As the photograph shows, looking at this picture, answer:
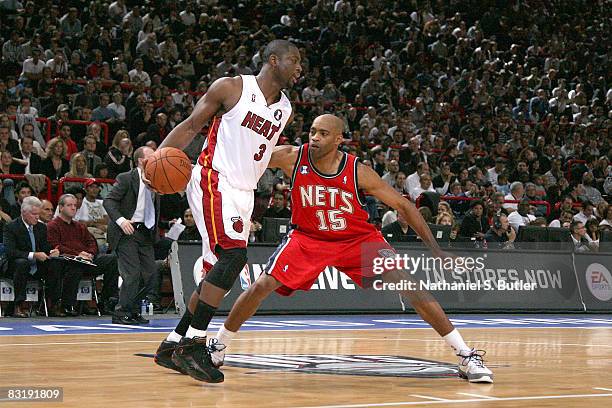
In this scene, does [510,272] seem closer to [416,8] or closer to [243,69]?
[243,69]

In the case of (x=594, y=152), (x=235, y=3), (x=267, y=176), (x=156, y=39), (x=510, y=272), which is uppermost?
(x=235, y=3)

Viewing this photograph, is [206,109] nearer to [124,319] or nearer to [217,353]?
[217,353]

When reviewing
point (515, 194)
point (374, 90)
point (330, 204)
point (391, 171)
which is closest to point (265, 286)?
point (330, 204)

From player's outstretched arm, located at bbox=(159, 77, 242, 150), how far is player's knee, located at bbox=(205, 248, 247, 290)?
2.37 ft

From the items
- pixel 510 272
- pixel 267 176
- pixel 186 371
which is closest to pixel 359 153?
pixel 267 176

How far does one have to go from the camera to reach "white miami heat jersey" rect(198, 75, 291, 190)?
20.5 ft

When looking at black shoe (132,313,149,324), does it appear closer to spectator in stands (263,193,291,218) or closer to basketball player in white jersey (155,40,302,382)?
spectator in stands (263,193,291,218)

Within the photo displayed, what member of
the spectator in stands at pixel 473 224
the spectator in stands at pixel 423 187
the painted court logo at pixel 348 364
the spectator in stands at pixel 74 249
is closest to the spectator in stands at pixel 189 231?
the spectator in stands at pixel 74 249

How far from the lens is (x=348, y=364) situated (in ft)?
23.5

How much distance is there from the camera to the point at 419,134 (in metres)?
20.6

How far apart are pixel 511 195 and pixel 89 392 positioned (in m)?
13.8

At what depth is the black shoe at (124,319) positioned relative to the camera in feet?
36.5

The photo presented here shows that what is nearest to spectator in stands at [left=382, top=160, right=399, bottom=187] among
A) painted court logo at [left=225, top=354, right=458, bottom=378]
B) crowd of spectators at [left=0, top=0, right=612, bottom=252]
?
crowd of spectators at [left=0, top=0, right=612, bottom=252]

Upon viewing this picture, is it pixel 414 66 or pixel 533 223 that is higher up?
pixel 414 66
